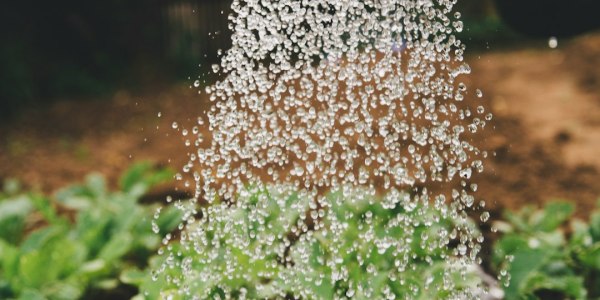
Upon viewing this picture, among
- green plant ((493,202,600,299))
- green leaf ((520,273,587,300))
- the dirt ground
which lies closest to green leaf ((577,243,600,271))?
green plant ((493,202,600,299))

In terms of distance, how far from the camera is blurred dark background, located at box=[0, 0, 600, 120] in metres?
6.75

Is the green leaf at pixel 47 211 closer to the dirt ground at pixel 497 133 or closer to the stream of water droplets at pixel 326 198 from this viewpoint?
the stream of water droplets at pixel 326 198

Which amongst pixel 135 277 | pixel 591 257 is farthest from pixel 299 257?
pixel 591 257

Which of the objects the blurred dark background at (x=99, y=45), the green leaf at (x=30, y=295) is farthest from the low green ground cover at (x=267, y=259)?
the blurred dark background at (x=99, y=45)

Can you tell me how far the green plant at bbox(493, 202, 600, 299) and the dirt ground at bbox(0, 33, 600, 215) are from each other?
817 mm

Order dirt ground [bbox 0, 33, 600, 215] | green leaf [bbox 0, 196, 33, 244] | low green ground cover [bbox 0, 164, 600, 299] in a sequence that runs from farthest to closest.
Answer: dirt ground [bbox 0, 33, 600, 215] < green leaf [bbox 0, 196, 33, 244] < low green ground cover [bbox 0, 164, 600, 299]

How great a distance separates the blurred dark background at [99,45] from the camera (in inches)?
266

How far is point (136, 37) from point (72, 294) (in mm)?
5595

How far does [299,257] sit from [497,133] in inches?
121

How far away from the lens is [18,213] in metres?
3.17

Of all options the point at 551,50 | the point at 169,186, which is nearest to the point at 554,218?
the point at 169,186

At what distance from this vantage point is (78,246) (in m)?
2.65

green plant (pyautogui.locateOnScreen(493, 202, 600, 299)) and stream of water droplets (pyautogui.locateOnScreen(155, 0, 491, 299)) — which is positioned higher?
stream of water droplets (pyautogui.locateOnScreen(155, 0, 491, 299))

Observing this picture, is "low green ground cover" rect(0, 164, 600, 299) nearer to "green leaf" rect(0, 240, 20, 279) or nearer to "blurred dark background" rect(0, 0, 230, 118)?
"green leaf" rect(0, 240, 20, 279)
